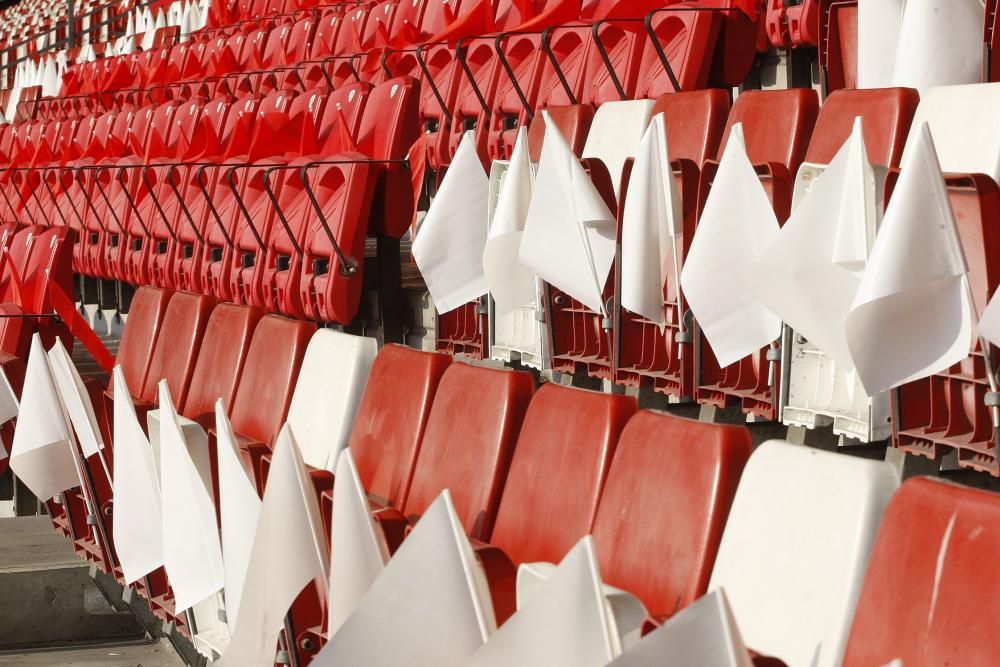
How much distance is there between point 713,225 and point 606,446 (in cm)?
18

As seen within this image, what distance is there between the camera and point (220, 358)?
0.99 m

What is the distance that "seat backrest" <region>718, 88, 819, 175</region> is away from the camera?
0.72 m

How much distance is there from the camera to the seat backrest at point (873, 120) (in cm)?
63

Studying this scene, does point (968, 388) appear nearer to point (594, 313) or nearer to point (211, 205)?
point (594, 313)

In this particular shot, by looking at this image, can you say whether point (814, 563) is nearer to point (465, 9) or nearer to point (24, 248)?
point (465, 9)

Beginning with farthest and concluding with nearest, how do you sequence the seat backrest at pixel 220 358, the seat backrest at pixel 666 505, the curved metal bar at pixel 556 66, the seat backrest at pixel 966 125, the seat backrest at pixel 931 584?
the curved metal bar at pixel 556 66
the seat backrest at pixel 220 358
the seat backrest at pixel 966 125
the seat backrest at pixel 666 505
the seat backrest at pixel 931 584

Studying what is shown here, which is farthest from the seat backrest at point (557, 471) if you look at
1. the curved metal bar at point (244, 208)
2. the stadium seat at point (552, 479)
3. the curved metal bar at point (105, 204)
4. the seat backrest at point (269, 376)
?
the curved metal bar at point (105, 204)

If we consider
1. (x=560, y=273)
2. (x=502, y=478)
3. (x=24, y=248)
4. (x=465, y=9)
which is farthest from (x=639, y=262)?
(x=24, y=248)

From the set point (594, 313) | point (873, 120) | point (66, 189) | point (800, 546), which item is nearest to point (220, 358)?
point (594, 313)

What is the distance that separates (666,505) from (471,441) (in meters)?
0.17

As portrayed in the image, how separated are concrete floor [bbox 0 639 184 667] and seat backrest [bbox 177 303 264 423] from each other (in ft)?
0.61

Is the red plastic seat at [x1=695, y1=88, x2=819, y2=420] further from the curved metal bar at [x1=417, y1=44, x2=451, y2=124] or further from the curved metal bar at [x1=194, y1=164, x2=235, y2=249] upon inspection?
the curved metal bar at [x1=194, y1=164, x2=235, y2=249]

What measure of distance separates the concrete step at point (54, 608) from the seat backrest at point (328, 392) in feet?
1.08

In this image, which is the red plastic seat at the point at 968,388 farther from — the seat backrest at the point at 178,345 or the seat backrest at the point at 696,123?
the seat backrest at the point at 178,345
